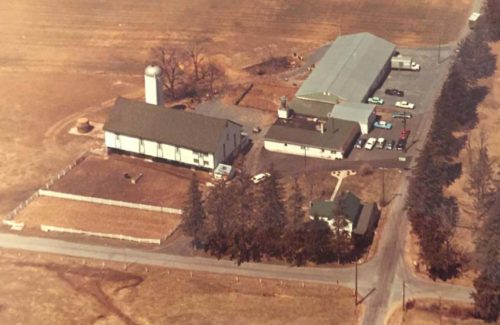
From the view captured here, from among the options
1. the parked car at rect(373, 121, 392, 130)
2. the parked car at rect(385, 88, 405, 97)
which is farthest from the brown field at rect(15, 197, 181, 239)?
the parked car at rect(385, 88, 405, 97)

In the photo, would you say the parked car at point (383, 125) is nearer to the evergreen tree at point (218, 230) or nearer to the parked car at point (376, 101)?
the parked car at point (376, 101)

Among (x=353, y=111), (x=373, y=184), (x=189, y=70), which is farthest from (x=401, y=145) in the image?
(x=189, y=70)

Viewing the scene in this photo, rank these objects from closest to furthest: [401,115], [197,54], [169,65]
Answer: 1. [401,115]
2. [169,65]
3. [197,54]

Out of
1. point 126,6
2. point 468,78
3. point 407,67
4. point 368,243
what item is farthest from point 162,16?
point 368,243

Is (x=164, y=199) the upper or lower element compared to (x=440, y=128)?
lower

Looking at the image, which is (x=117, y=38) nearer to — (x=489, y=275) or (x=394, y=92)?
(x=394, y=92)

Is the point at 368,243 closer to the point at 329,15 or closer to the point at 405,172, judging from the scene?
the point at 405,172

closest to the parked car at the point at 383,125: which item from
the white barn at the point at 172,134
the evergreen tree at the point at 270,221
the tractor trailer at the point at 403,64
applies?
the white barn at the point at 172,134
